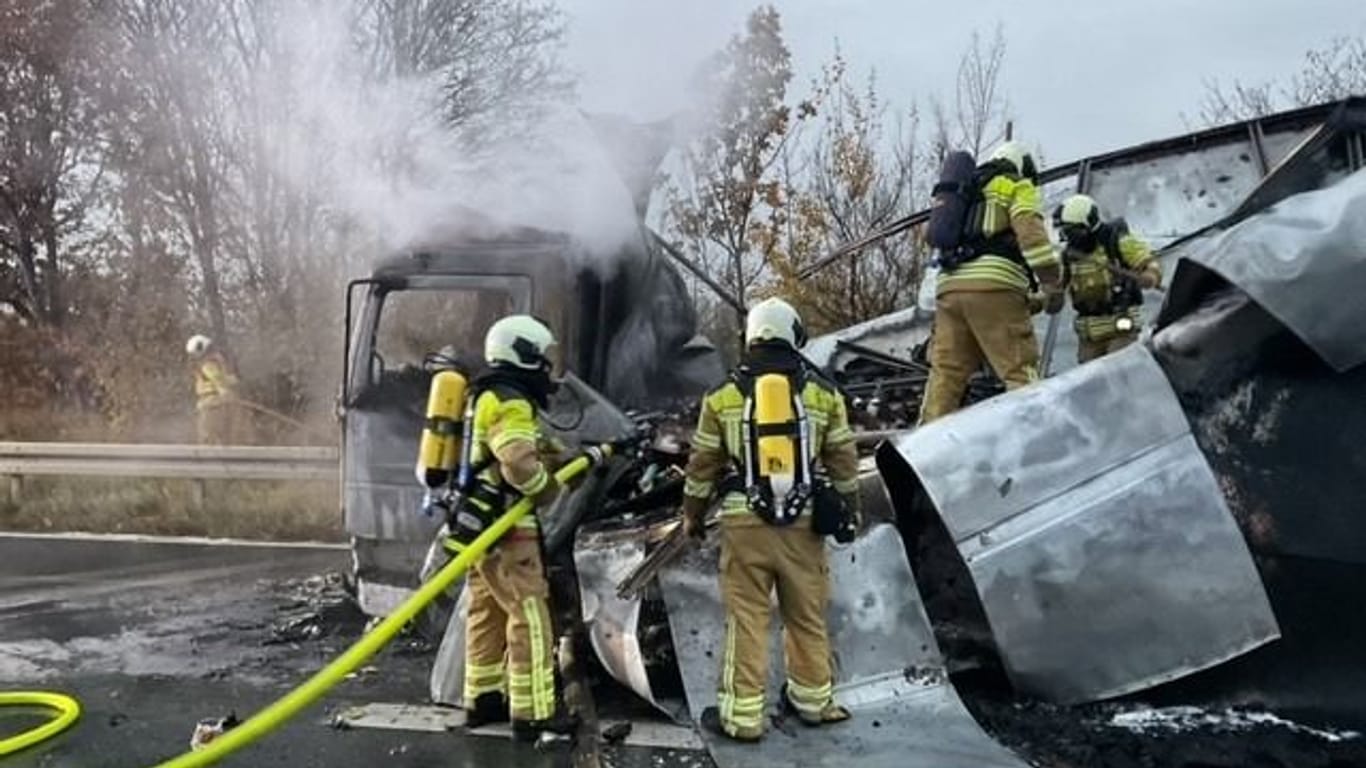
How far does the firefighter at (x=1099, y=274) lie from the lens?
7105mm

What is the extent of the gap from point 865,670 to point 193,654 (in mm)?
3450

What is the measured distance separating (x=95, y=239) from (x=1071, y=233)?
1337 cm

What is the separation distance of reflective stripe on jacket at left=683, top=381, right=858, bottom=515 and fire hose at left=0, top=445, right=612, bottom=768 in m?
0.62

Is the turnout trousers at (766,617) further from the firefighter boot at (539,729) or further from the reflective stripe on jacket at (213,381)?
the reflective stripe on jacket at (213,381)

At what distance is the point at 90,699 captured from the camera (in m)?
5.57

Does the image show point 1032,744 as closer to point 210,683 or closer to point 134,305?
point 210,683

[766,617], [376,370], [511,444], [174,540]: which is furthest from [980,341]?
[174,540]

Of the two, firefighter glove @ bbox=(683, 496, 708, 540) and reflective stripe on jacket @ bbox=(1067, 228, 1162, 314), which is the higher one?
reflective stripe on jacket @ bbox=(1067, 228, 1162, 314)

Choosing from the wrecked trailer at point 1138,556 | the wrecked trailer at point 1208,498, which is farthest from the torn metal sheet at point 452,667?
the wrecked trailer at point 1208,498

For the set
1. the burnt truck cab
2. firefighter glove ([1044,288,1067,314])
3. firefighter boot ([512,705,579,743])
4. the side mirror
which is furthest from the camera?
the side mirror

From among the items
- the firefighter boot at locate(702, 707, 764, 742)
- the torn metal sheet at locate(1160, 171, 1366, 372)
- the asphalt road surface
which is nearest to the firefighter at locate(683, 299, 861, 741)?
the firefighter boot at locate(702, 707, 764, 742)

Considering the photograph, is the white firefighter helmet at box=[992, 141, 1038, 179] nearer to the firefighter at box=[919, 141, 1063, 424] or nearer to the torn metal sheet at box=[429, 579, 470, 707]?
the firefighter at box=[919, 141, 1063, 424]

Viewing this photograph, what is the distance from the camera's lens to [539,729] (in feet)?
15.8

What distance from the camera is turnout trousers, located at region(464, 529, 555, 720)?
15.8 ft
